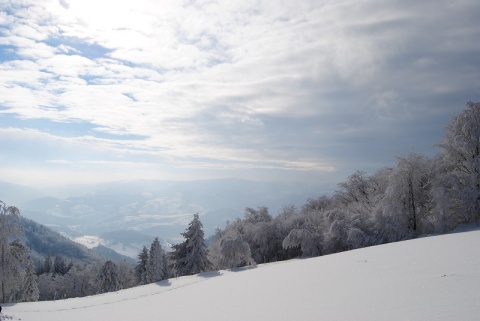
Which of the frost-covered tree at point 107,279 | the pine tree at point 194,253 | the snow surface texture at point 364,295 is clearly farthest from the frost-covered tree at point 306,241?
the frost-covered tree at point 107,279

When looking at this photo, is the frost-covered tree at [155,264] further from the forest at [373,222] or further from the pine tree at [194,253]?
the pine tree at [194,253]

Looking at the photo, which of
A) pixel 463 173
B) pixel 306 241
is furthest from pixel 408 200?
pixel 306 241

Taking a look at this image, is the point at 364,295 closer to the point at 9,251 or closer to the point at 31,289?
the point at 9,251

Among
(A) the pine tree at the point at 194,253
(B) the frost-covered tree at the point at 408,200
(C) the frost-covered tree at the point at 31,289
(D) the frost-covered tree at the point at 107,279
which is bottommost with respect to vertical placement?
(D) the frost-covered tree at the point at 107,279

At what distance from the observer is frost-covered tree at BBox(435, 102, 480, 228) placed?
96.7 feet

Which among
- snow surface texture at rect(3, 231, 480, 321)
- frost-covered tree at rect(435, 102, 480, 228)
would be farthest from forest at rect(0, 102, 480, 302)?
snow surface texture at rect(3, 231, 480, 321)

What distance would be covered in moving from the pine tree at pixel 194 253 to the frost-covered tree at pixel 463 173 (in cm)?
2772

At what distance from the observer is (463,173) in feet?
103

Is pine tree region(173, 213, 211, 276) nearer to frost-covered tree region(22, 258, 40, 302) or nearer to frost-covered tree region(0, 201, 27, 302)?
frost-covered tree region(0, 201, 27, 302)

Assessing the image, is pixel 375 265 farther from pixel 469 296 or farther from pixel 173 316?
pixel 173 316

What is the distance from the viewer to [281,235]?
174 feet

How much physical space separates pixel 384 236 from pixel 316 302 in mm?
30129

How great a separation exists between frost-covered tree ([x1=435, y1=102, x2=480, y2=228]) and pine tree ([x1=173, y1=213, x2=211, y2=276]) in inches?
1092

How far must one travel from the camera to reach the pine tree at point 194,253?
4122 centimetres
